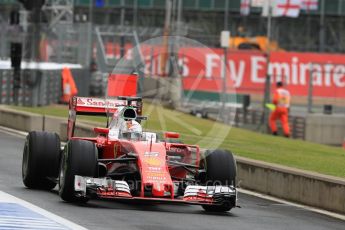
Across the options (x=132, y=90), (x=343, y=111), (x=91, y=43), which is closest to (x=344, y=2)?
(x=91, y=43)

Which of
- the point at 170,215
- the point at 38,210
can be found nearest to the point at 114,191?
the point at 170,215

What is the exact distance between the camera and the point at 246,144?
2608 centimetres

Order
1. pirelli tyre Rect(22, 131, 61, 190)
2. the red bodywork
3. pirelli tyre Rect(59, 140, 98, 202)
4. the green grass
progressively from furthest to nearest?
the green grass
pirelli tyre Rect(22, 131, 61, 190)
pirelli tyre Rect(59, 140, 98, 202)
the red bodywork

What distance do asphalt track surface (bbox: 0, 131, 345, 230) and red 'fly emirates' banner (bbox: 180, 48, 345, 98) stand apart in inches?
931

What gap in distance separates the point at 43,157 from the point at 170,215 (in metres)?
2.27

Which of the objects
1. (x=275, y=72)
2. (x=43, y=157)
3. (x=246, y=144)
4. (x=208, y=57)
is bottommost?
(x=246, y=144)

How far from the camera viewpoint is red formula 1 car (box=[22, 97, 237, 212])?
1447 cm

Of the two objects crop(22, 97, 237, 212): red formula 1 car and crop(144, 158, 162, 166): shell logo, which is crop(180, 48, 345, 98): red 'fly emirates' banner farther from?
crop(144, 158, 162, 166): shell logo

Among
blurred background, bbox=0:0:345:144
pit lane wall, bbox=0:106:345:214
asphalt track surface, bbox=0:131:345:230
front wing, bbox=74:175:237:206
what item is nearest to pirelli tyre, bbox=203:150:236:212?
asphalt track surface, bbox=0:131:345:230

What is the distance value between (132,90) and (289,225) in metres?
3.00

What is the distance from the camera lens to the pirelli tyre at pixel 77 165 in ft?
47.8

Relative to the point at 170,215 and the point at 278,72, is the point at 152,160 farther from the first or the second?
the point at 278,72

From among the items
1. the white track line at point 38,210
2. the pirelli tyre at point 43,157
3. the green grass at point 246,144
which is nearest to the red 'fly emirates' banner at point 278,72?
the green grass at point 246,144

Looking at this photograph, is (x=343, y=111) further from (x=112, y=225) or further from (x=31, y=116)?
(x=112, y=225)
